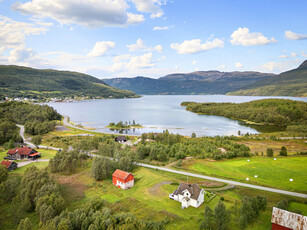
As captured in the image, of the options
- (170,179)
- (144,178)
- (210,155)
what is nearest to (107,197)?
(144,178)

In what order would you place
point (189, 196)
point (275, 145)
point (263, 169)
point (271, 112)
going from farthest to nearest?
point (271, 112), point (275, 145), point (263, 169), point (189, 196)

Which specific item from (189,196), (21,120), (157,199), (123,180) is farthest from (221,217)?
(21,120)

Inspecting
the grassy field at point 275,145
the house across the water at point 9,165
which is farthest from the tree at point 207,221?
the grassy field at point 275,145

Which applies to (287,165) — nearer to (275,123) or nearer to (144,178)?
(144,178)

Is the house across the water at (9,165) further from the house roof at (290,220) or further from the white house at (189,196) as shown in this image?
the house roof at (290,220)

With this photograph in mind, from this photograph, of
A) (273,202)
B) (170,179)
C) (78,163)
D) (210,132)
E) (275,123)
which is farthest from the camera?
(275,123)

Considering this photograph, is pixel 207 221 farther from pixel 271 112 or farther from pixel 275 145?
pixel 271 112
